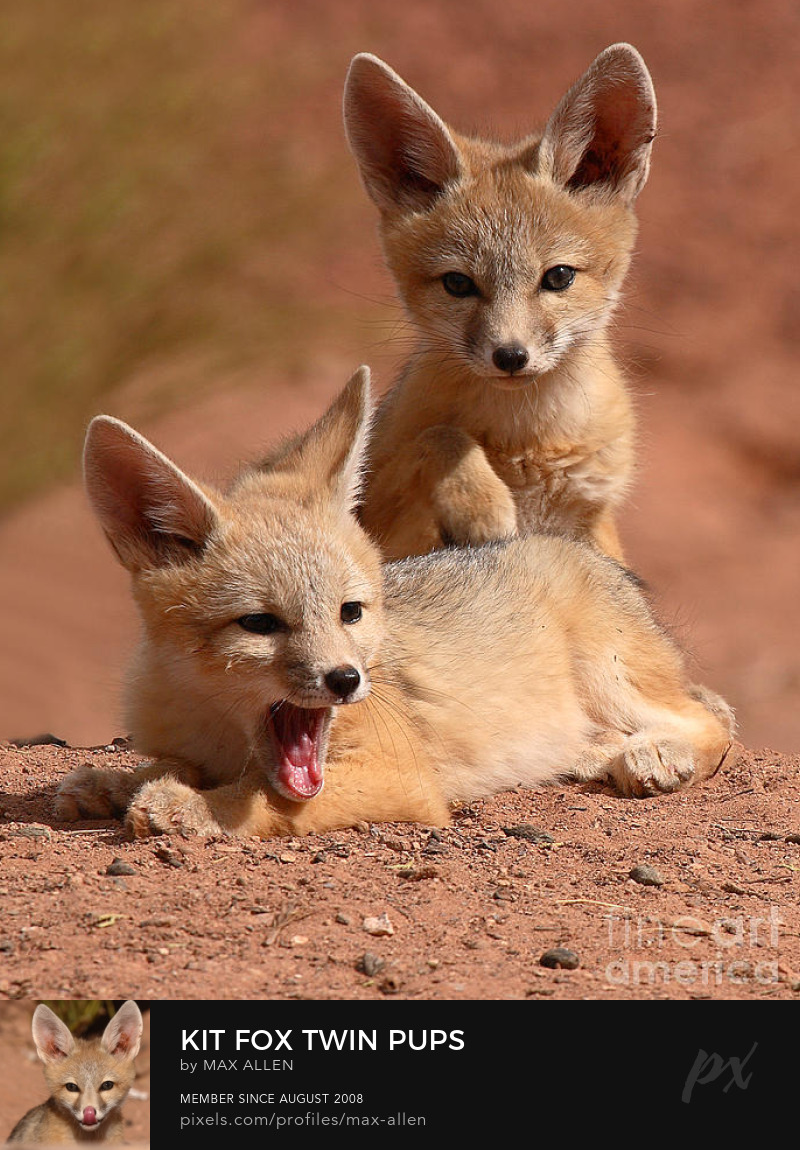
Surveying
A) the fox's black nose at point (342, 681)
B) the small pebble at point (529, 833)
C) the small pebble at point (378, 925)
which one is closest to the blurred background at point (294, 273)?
the fox's black nose at point (342, 681)

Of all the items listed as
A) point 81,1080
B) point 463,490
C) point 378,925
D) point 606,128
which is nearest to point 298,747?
point 378,925

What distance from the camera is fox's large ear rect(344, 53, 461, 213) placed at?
545cm

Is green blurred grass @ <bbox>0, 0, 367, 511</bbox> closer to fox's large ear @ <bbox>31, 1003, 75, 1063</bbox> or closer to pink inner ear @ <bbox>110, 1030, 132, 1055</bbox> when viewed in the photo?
fox's large ear @ <bbox>31, 1003, 75, 1063</bbox>

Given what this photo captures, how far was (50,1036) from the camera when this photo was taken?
3080 millimetres

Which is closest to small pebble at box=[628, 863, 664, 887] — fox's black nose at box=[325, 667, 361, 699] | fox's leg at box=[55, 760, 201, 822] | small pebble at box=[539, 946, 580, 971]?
→ small pebble at box=[539, 946, 580, 971]

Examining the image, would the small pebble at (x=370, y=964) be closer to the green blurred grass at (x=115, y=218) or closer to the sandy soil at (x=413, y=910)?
the sandy soil at (x=413, y=910)

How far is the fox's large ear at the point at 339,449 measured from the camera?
429 cm

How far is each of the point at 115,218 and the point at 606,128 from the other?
2438mm

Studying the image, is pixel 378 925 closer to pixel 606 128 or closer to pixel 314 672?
pixel 314 672

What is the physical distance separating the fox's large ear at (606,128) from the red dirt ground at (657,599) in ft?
4.04

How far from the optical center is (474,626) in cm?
495

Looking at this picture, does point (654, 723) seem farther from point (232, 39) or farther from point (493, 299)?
point (232, 39)

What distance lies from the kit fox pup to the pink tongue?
40.4 inches

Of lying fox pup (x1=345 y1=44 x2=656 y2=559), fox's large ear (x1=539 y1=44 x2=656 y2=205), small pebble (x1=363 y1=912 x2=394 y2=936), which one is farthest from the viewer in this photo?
fox's large ear (x1=539 y1=44 x2=656 y2=205)
